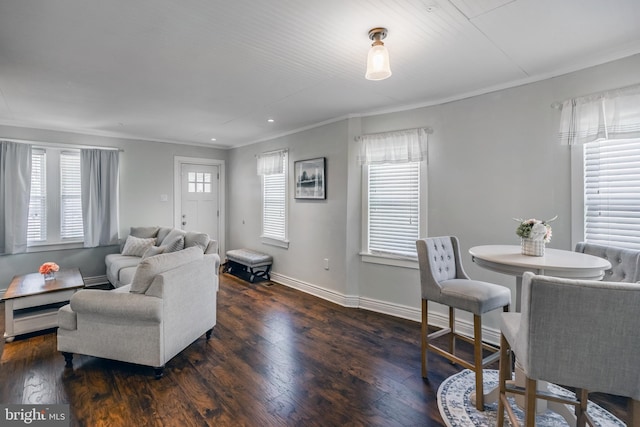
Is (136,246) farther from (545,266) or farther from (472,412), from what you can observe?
(545,266)

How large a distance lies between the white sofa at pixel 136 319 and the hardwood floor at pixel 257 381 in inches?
7.3

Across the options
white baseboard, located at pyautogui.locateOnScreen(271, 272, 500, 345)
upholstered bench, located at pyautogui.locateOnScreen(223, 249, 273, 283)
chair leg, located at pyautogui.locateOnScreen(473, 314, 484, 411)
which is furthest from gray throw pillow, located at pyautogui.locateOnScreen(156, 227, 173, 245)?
chair leg, located at pyautogui.locateOnScreen(473, 314, 484, 411)

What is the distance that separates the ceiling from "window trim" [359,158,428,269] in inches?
30.6

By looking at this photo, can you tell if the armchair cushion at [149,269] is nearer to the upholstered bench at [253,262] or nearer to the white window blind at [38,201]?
the upholstered bench at [253,262]

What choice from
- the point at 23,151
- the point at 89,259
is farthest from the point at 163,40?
the point at 89,259

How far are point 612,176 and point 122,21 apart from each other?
3481 millimetres

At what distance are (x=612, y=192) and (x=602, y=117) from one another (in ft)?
1.84

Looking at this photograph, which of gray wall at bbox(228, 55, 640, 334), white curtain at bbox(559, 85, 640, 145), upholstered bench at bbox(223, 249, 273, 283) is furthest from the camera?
upholstered bench at bbox(223, 249, 273, 283)

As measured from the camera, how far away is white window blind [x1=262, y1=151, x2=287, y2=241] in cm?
484

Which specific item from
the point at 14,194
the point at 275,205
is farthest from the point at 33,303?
the point at 275,205

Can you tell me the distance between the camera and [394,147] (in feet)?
11.3

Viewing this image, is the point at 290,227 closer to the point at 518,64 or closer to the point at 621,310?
the point at 518,64

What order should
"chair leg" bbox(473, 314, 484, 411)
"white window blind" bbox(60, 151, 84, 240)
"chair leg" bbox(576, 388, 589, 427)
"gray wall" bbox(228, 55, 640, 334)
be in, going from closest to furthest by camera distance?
"chair leg" bbox(576, 388, 589, 427) → "chair leg" bbox(473, 314, 484, 411) → "gray wall" bbox(228, 55, 640, 334) → "white window blind" bbox(60, 151, 84, 240)

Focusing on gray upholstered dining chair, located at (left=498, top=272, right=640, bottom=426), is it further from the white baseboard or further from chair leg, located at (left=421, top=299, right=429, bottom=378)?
the white baseboard
